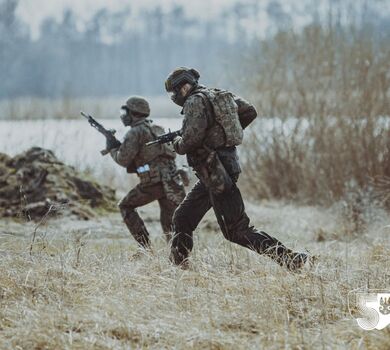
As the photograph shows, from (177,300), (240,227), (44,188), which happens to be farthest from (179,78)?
(44,188)

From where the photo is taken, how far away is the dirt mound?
35.4 ft

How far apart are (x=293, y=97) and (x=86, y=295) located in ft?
30.9

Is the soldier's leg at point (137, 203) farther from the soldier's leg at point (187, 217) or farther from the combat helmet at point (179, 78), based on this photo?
the combat helmet at point (179, 78)

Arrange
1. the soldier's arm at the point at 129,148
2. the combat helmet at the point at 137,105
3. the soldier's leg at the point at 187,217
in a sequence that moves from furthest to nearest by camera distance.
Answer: the combat helmet at the point at 137,105
the soldier's arm at the point at 129,148
the soldier's leg at the point at 187,217

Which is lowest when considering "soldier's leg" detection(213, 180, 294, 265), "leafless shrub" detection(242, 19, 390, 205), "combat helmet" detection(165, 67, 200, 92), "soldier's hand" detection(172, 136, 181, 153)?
"soldier's leg" detection(213, 180, 294, 265)

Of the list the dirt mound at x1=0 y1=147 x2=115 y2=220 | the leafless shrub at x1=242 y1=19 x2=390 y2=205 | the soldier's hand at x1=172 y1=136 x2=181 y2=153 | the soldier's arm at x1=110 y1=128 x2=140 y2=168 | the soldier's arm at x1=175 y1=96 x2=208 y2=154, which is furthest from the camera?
the leafless shrub at x1=242 y1=19 x2=390 y2=205

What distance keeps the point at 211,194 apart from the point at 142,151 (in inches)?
64.4

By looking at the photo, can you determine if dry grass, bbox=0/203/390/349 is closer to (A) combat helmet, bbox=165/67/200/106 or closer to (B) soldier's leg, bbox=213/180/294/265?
(B) soldier's leg, bbox=213/180/294/265

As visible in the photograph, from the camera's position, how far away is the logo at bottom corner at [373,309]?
15.6 ft

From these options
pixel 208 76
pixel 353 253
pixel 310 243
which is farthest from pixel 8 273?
pixel 208 76

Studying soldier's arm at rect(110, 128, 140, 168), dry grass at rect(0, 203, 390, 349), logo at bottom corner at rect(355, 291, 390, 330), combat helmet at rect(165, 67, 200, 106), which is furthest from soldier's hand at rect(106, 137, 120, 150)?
logo at bottom corner at rect(355, 291, 390, 330)

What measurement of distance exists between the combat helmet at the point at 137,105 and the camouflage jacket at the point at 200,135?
1.48 metres

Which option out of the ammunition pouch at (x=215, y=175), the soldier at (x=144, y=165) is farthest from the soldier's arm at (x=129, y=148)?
the ammunition pouch at (x=215, y=175)

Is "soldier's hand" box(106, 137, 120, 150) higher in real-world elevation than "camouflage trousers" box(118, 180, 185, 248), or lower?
higher
